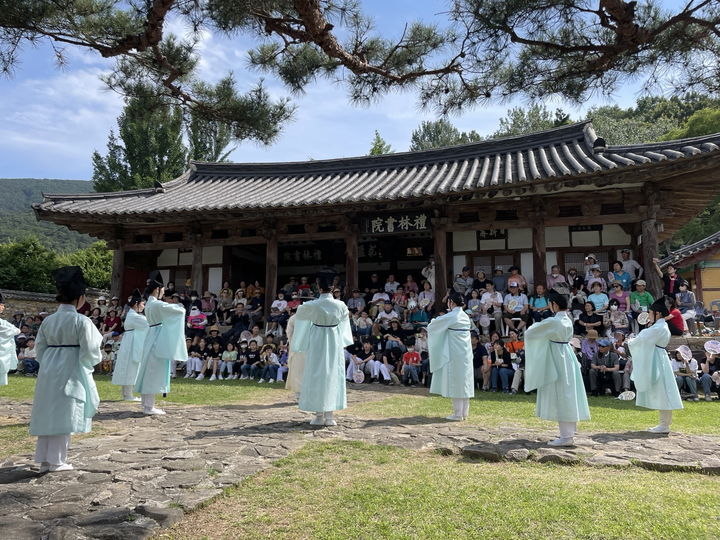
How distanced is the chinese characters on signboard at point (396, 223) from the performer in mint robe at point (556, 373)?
7447mm

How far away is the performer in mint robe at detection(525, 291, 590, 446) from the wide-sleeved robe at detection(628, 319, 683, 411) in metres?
1.14

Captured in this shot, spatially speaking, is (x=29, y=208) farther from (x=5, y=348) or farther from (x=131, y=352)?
(x=131, y=352)

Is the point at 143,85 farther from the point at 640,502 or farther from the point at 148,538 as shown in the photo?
the point at 640,502

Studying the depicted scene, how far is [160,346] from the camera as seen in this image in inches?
272

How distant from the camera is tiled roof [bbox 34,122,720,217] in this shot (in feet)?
36.8

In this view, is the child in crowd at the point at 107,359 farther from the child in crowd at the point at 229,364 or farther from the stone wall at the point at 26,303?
the stone wall at the point at 26,303

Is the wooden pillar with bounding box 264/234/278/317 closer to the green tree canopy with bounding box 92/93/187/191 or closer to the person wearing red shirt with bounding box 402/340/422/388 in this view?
the person wearing red shirt with bounding box 402/340/422/388

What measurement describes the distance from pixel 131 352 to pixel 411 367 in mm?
5308

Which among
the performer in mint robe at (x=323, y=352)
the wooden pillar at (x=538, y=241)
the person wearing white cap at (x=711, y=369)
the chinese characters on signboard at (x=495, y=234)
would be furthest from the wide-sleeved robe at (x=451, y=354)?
the chinese characters on signboard at (x=495, y=234)

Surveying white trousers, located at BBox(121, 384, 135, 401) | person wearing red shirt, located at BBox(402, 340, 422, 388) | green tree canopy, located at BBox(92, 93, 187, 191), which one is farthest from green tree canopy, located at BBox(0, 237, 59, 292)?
person wearing red shirt, located at BBox(402, 340, 422, 388)

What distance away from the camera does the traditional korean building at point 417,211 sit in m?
11.2

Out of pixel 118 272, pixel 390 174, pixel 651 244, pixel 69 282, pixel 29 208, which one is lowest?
pixel 69 282

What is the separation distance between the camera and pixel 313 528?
9.95ft

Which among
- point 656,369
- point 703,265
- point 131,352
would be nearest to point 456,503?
point 656,369
